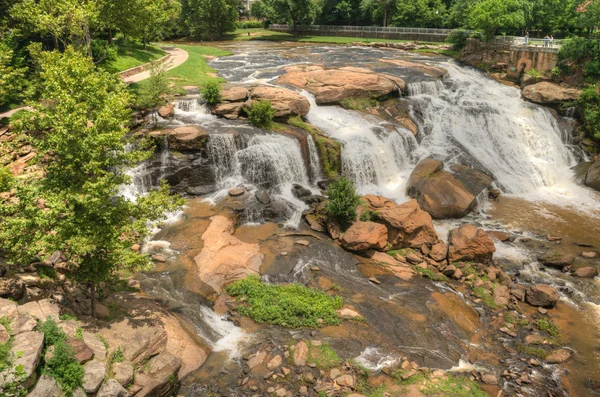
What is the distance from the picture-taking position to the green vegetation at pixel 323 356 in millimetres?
11344

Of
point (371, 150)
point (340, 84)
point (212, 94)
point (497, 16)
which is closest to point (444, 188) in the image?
point (371, 150)

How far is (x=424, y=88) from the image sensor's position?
105 feet

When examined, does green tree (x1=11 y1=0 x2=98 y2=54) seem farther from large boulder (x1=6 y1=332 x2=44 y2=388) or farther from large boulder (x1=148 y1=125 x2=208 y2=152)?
large boulder (x1=6 y1=332 x2=44 y2=388)

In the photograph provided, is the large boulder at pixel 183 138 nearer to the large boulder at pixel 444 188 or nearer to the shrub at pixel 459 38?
the large boulder at pixel 444 188

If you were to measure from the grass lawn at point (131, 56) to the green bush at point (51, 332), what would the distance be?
24.1m

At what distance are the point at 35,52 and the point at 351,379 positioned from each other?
1952 cm

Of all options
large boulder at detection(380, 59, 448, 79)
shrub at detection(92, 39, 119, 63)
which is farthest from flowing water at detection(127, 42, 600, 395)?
shrub at detection(92, 39, 119, 63)

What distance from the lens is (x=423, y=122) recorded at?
28.9m

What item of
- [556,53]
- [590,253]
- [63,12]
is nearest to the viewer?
A: [590,253]

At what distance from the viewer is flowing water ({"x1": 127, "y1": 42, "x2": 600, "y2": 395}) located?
13766mm

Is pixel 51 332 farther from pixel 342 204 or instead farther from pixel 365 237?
pixel 342 204

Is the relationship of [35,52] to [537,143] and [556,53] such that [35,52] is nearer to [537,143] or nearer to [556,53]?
[537,143]

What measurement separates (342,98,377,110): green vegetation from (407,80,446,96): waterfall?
4.03 m

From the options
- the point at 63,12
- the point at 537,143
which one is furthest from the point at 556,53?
the point at 63,12
